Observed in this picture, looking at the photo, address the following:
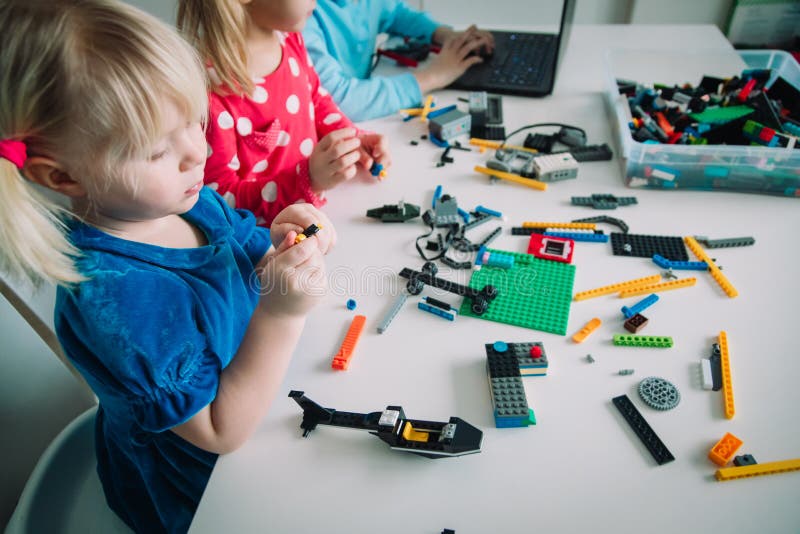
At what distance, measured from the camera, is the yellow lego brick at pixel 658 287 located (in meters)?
0.77

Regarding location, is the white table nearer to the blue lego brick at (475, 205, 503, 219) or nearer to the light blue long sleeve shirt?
the blue lego brick at (475, 205, 503, 219)

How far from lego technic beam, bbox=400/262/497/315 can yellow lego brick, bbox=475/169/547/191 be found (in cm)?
30

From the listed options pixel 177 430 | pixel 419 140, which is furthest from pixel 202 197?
pixel 419 140

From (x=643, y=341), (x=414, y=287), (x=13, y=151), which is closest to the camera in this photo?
(x=13, y=151)

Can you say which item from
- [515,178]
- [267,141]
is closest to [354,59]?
[267,141]

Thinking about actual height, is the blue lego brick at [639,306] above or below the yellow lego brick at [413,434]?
above

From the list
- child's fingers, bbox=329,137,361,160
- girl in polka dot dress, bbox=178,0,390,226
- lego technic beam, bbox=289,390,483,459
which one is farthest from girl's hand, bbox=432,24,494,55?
lego technic beam, bbox=289,390,483,459

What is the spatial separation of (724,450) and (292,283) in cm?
53

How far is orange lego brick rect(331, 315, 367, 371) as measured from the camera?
0.69m

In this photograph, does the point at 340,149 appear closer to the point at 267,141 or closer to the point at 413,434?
the point at 267,141

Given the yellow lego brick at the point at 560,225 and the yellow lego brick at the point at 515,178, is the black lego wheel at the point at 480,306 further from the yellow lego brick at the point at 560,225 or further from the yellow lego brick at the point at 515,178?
the yellow lego brick at the point at 515,178

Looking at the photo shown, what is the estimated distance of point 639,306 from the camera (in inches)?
29.2

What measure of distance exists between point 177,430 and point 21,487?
50 cm


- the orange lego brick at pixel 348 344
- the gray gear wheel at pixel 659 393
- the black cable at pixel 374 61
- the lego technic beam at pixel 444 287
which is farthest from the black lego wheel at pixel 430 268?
the black cable at pixel 374 61
